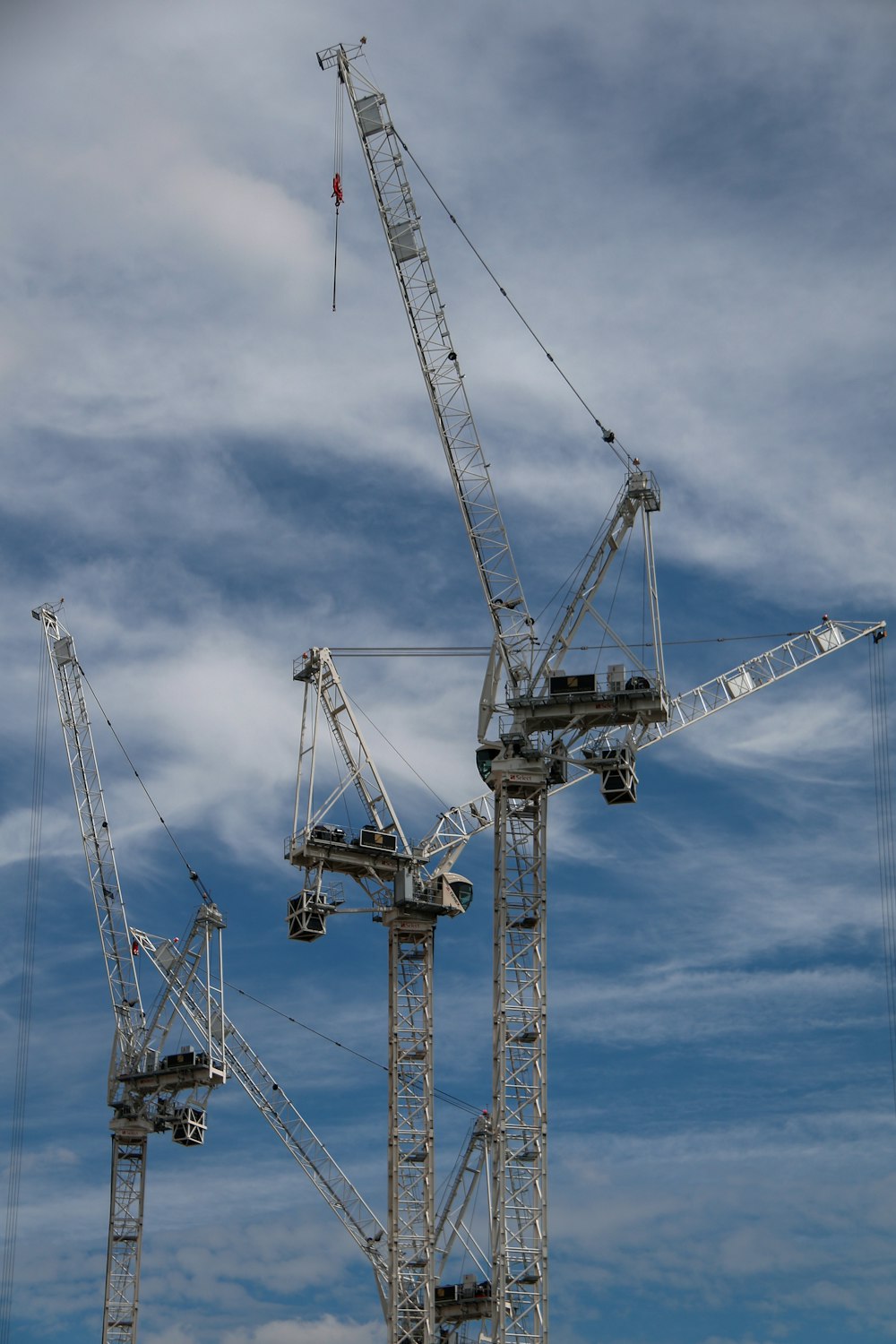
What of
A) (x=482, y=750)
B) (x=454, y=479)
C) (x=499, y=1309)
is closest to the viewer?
(x=499, y=1309)

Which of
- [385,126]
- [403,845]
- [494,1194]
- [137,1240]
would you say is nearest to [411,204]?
[385,126]

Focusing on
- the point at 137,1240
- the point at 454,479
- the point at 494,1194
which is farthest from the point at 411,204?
the point at 137,1240

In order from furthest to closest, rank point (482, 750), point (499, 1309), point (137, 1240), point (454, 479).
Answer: point (137, 1240) → point (454, 479) → point (482, 750) → point (499, 1309)

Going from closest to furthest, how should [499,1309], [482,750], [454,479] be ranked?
[499,1309]
[482,750]
[454,479]

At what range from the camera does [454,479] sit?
161 meters

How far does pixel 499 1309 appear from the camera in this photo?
137375 millimetres

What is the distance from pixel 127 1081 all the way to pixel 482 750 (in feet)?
194

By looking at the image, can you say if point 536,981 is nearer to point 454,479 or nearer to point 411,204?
point 454,479

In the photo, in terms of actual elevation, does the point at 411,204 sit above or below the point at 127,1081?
above

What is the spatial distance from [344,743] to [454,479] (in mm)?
21982

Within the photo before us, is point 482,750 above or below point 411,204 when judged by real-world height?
below

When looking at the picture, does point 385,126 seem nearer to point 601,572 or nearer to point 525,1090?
point 601,572

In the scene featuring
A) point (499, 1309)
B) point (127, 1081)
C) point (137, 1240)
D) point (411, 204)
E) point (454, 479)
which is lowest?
point (499, 1309)

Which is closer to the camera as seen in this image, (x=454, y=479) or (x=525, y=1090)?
(x=525, y=1090)
